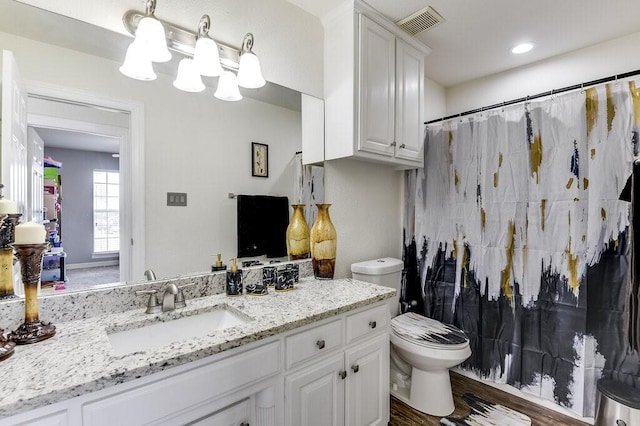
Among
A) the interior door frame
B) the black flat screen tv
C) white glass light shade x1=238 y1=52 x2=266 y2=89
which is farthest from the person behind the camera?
the black flat screen tv

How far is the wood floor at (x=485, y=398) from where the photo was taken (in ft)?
6.00

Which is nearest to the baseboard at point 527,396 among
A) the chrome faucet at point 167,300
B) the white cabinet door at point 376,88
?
the white cabinet door at point 376,88

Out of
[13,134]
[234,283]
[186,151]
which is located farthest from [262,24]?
[234,283]

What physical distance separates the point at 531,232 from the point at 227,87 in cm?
204

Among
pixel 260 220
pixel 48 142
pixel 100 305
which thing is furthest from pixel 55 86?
pixel 260 220

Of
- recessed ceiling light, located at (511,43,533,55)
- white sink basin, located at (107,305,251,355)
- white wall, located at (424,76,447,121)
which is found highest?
recessed ceiling light, located at (511,43,533,55)

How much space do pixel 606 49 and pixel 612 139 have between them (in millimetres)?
828

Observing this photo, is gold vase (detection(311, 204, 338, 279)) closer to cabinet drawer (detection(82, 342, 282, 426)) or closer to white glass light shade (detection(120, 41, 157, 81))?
cabinet drawer (detection(82, 342, 282, 426))

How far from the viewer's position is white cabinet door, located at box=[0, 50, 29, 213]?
3.43 feet

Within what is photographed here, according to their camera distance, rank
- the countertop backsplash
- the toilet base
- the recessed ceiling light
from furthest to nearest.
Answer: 1. the recessed ceiling light
2. the toilet base
3. the countertop backsplash

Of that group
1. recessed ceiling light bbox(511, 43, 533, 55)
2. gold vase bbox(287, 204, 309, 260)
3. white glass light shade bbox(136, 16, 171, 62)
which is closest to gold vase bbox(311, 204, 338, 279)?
gold vase bbox(287, 204, 309, 260)

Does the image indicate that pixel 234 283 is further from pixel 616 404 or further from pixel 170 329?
pixel 616 404

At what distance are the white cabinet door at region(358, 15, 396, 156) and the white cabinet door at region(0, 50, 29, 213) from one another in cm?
146

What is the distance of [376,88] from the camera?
187 centimetres
